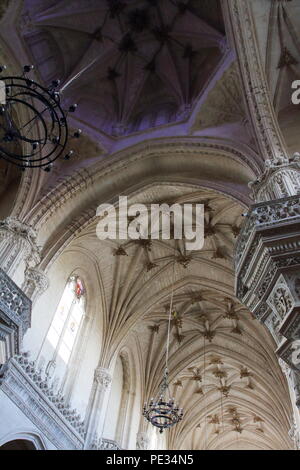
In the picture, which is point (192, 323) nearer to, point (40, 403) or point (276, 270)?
point (40, 403)

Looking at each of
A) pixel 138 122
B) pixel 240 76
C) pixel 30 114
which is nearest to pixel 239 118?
pixel 240 76

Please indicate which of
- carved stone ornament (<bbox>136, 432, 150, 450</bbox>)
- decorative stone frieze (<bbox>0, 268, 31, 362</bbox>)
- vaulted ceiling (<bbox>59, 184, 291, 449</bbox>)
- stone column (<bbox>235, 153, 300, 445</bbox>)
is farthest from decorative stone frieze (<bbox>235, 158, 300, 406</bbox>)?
carved stone ornament (<bbox>136, 432, 150, 450</bbox>)

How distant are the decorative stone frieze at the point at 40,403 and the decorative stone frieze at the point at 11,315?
0.83m

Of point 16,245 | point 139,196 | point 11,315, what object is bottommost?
point 11,315

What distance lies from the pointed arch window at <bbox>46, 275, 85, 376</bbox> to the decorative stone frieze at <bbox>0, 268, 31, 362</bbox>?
10.8ft

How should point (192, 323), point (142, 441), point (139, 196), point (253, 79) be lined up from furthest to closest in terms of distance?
point (192, 323) < point (142, 441) < point (139, 196) < point (253, 79)

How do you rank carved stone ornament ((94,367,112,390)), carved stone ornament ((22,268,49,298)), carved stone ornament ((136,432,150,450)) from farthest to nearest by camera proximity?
carved stone ornament ((136,432,150,450)) → carved stone ornament ((94,367,112,390)) → carved stone ornament ((22,268,49,298))

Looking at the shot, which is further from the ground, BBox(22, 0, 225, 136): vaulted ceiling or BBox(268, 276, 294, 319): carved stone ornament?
BBox(22, 0, 225, 136): vaulted ceiling

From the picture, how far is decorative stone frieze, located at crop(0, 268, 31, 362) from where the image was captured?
7750mm

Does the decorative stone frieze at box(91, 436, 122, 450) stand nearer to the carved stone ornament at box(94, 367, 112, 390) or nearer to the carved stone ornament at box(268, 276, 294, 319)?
the carved stone ornament at box(94, 367, 112, 390)

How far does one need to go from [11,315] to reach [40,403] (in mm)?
3586

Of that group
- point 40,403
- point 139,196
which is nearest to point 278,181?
point 139,196

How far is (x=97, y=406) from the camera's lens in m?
13.0

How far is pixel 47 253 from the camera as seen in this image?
36.9 ft
